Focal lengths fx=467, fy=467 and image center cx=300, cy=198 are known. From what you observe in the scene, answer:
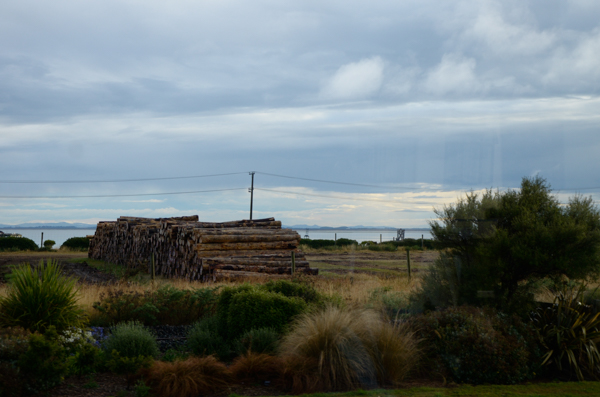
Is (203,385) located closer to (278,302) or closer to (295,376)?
(295,376)

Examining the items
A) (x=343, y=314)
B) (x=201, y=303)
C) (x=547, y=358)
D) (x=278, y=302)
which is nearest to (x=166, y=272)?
(x=201, y=303)

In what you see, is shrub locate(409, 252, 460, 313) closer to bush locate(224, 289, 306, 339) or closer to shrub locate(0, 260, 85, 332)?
bush locate(224, 289, 306, 339)

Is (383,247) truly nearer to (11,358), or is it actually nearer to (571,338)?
(571,338)

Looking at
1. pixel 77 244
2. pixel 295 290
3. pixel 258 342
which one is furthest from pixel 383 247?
pixel 258 342

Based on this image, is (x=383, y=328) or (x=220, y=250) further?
(x=220, y=250)

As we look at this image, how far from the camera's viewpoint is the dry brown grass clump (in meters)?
5.31

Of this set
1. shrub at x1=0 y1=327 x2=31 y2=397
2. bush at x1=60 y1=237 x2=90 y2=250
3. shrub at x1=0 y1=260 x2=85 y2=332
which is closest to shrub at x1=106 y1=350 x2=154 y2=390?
shrub at x1=0 y1=327 x2=31 y2=397

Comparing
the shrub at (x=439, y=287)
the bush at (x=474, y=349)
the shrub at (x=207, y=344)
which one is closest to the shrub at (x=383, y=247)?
the shrub at (x=439, y=287)

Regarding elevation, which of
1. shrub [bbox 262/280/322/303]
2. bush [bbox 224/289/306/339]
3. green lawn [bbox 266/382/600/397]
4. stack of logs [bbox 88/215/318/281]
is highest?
stack of logs [bbox 88/215/318/281]

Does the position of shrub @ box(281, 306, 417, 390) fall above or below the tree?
below

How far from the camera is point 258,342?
6930mm

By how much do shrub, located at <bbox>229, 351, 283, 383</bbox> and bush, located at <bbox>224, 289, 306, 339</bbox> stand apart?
129 centimetres

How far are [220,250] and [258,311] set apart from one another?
1020 cm

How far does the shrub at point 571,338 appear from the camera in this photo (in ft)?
21.7
